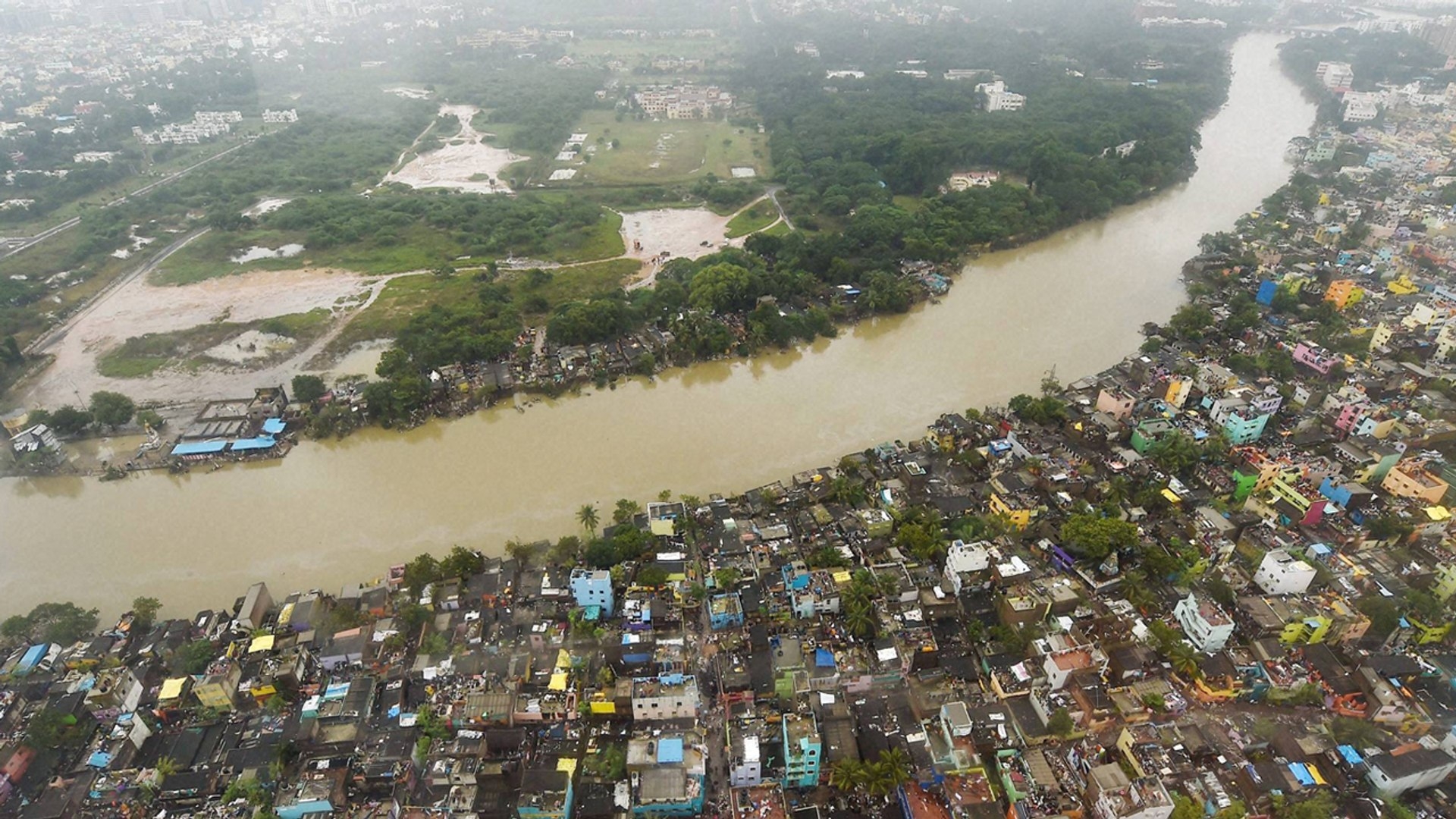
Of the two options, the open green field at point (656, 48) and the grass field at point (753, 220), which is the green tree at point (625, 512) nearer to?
the grass field at point (753, 220)

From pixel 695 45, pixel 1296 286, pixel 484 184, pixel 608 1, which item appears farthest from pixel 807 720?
pixel 608 1

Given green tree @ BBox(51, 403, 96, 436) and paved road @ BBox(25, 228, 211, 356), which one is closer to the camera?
green tree @ BBox(51, 403, 96, 436)

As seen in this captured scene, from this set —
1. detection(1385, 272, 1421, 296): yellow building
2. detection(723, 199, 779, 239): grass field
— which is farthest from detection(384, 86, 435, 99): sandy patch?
detection(1385, 272, 1421, 296): yellow building

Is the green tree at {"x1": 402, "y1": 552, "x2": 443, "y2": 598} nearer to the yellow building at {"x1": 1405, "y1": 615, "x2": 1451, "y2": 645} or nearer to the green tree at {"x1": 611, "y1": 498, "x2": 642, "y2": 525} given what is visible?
the green tree at {"x1": 611, "y1": 498, "x2": 642, "y2": 525}

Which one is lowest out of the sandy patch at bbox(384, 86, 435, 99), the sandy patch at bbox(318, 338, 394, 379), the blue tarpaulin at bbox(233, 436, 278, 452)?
the sandy patch at bbox(318, 338, 394, 379)

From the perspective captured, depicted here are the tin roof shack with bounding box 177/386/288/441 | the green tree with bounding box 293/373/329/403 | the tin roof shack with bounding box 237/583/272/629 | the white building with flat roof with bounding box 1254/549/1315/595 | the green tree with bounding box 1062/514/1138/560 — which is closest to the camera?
the white building with flat roof with bounding box 1254/549/1315/595

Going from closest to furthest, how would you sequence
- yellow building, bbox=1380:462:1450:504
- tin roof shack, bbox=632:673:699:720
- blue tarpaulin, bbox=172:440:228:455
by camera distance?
tin roof shack, bbox=632:673:699:720 → yellow building, bbox=1380:462:1450:504 → blue tarpaulin, bbox=172:440:228:455

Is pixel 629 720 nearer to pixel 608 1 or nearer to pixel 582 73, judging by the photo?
pixel 582 73
